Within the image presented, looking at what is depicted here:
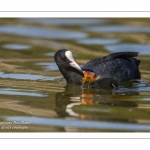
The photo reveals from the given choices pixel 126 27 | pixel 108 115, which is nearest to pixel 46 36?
pixel 126 27

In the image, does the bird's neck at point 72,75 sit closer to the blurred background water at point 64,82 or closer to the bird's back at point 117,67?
the blurred background water at point 64,82

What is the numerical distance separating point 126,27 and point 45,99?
6.64m

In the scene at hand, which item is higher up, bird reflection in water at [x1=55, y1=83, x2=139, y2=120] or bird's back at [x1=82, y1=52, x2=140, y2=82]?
bird's back at [x1=82, y1=52, x2=140, y2=82]

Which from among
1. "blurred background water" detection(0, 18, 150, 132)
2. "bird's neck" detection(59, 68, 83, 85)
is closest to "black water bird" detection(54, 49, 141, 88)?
"bird's neck" detection(59, 68, 83, 85)

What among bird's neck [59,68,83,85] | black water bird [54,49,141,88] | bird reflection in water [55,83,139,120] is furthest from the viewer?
bird's neck [59,68,83,85]

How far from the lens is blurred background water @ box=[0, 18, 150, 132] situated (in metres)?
8.06

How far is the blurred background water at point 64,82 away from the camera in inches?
317

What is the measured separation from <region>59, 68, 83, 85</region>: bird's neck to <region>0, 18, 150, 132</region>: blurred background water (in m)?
0.10

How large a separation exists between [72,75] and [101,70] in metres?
0.48

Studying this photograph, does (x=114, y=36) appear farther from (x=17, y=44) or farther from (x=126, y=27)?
(x=17, y=44)

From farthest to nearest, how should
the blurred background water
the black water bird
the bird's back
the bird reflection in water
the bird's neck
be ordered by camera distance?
the bird's back, the bird's neck, the black water bird, the bird reflection in water, the blurred background water

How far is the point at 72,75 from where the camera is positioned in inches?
406

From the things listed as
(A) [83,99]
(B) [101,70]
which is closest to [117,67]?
(B) [101,70]

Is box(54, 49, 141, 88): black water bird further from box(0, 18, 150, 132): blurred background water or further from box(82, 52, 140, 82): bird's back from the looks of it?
box(0, 18, 150, 132): blurred background water
